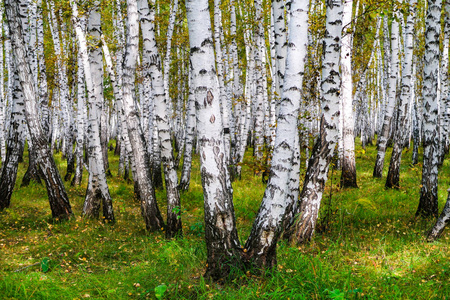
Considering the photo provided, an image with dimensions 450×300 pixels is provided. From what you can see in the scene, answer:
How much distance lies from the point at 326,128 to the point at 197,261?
2569 mm

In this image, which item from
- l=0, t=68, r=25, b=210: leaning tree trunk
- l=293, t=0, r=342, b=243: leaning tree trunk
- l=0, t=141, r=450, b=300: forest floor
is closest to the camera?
l=0, t=141, r=450, b=300: forest floor

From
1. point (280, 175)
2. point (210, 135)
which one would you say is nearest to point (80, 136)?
point (210, 135)

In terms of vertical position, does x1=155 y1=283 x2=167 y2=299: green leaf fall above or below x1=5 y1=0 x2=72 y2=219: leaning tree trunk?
below

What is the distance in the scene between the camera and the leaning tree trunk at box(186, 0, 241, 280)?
3391 mm

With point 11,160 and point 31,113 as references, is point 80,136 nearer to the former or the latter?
point 11,160

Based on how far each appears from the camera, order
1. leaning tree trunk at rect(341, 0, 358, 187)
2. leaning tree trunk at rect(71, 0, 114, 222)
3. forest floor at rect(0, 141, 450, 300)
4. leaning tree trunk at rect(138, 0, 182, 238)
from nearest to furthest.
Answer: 1. forest floor at rect(0, 141, 450, 300)
2. leaning tree trunk at rect(138, 0, 182, 238)
3. leaning tree trunk at rect(71, 0, 114, 222)
4. leaning tree trunk at rect(341, 0, 358, 187)

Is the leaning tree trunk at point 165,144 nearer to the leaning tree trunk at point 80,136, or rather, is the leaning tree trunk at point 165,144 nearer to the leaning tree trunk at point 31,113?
the leaning tree trunk at point 31,113

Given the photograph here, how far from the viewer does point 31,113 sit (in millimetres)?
6191

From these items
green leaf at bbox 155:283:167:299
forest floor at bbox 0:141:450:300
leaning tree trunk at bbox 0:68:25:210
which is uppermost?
leaning tree trunk at bbox 0:68:25:210

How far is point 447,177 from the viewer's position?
1083 centimetres

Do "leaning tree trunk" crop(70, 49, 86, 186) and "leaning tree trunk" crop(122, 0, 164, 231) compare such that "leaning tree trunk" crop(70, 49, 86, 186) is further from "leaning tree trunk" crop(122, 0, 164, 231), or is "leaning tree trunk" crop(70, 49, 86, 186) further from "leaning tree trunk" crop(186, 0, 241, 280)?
"leaning tree trunk" crop(186, 0, 241, 280)

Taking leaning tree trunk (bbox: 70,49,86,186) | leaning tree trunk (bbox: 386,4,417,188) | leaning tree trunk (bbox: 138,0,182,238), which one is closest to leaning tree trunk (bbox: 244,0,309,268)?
leaning tree trunk (bbox: 138,0,182,238)

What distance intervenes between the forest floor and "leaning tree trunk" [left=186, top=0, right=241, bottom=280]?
50cm

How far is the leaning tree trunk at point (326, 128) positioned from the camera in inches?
185
